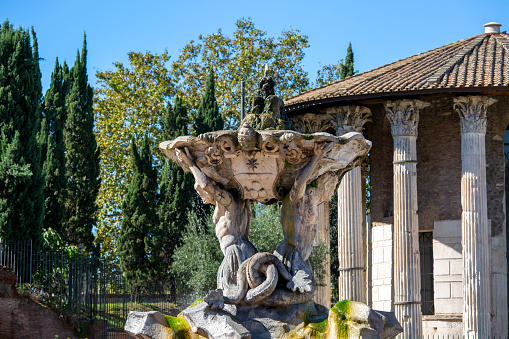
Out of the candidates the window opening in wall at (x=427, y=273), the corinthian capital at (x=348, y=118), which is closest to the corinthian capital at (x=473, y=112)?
the corinthian capital at (x=348, y=118)

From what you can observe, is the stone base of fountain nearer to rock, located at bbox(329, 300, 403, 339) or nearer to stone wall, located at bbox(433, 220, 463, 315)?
rock, located at bbox(329, 300, 403, 339)

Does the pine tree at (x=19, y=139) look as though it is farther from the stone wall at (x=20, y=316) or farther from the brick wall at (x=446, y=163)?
the brick wall at (x=446, y=163)

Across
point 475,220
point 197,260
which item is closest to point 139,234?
point 197,260

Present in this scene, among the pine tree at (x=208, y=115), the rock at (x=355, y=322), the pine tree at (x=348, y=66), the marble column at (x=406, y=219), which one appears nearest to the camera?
the rock at (x=355, y=322)

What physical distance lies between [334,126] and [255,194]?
46.4 ft

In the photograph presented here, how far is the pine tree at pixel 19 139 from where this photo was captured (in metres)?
22.4

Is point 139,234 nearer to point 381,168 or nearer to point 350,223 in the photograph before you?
point 381,168

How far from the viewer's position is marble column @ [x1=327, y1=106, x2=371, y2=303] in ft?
76.1

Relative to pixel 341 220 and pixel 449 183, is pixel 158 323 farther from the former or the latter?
pixel 449 183

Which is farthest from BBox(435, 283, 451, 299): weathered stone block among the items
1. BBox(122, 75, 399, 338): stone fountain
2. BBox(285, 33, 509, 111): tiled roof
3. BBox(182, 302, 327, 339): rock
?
BBox(182, 302, 327, 339): rock

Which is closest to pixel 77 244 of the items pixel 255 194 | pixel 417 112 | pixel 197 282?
pixel 197 282

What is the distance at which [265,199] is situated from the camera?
33.8 feet

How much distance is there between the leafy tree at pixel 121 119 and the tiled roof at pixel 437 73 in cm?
1178

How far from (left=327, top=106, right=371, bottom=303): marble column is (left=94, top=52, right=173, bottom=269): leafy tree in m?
12.5
